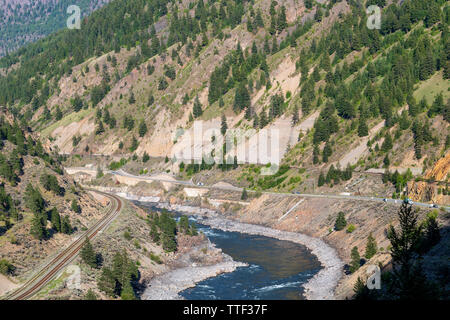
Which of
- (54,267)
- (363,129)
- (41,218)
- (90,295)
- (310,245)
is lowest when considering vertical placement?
(310,245)

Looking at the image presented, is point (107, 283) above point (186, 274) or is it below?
above

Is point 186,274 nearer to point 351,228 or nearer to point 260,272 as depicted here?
point 260,272

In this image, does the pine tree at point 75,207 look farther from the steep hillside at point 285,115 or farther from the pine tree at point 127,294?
the pine tree at point 127,294

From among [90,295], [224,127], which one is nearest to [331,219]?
[90,295]

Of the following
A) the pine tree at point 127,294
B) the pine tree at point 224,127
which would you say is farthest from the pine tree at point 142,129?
the pine tree at point 127,294

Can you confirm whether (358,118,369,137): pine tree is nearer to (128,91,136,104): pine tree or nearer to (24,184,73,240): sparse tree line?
(24,184,73,240): sparse tree line

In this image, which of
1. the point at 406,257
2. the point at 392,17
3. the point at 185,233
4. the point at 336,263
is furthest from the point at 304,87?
the point at 406,257
